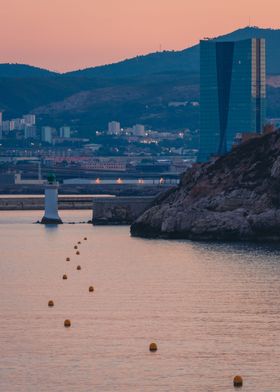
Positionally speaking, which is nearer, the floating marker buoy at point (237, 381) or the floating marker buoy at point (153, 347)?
the floating marker buoy at point (237, 381)

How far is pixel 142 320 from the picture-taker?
256 ft

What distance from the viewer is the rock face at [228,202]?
449 feet

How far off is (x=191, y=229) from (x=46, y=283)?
43841 millimetres

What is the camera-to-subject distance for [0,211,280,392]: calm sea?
62438mm

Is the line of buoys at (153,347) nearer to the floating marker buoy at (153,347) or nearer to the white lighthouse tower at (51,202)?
the floating marker buoy at (153,347)

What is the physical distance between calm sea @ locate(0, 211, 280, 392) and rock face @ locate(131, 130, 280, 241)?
9889 millimetres

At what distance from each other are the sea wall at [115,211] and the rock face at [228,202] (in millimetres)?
20111

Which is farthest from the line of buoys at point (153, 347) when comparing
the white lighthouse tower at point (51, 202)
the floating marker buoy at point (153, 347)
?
the white lighthouse tower at point (51, 202)

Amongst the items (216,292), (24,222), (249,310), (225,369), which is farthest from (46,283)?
(24,222)

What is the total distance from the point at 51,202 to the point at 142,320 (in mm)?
99317

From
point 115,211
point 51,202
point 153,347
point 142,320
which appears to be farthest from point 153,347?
point 115,211

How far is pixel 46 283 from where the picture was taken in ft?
324

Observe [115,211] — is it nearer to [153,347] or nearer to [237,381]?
[153,347]

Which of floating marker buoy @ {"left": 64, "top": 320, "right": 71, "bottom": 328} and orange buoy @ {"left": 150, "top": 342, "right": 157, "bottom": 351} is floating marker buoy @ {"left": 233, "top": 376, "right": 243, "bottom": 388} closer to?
orange buoy @ {"left": 150, "top": 342, "right": 157, "bottom": 351}
